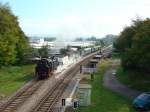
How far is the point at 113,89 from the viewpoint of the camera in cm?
4603

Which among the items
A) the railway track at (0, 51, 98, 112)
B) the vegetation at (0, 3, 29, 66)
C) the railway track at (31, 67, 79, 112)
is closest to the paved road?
the railway track at (31, 67, 79, 112)

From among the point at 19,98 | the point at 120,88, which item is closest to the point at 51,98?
the point at 19,98

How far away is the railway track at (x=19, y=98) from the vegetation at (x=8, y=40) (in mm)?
18809

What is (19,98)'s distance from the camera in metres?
40.0

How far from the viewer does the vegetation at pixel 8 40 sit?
6912cm

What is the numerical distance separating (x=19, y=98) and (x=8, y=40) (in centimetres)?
3292

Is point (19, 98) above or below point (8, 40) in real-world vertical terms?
below

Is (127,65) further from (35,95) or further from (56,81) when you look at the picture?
(35,95)

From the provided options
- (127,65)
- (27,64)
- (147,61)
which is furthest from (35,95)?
(27,64)

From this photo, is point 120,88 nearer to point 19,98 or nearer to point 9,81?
point 19,98

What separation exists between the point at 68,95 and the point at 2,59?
28836mm

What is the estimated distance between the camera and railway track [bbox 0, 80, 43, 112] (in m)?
34.8

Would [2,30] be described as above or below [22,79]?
above

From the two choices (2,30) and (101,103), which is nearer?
(101,103)
